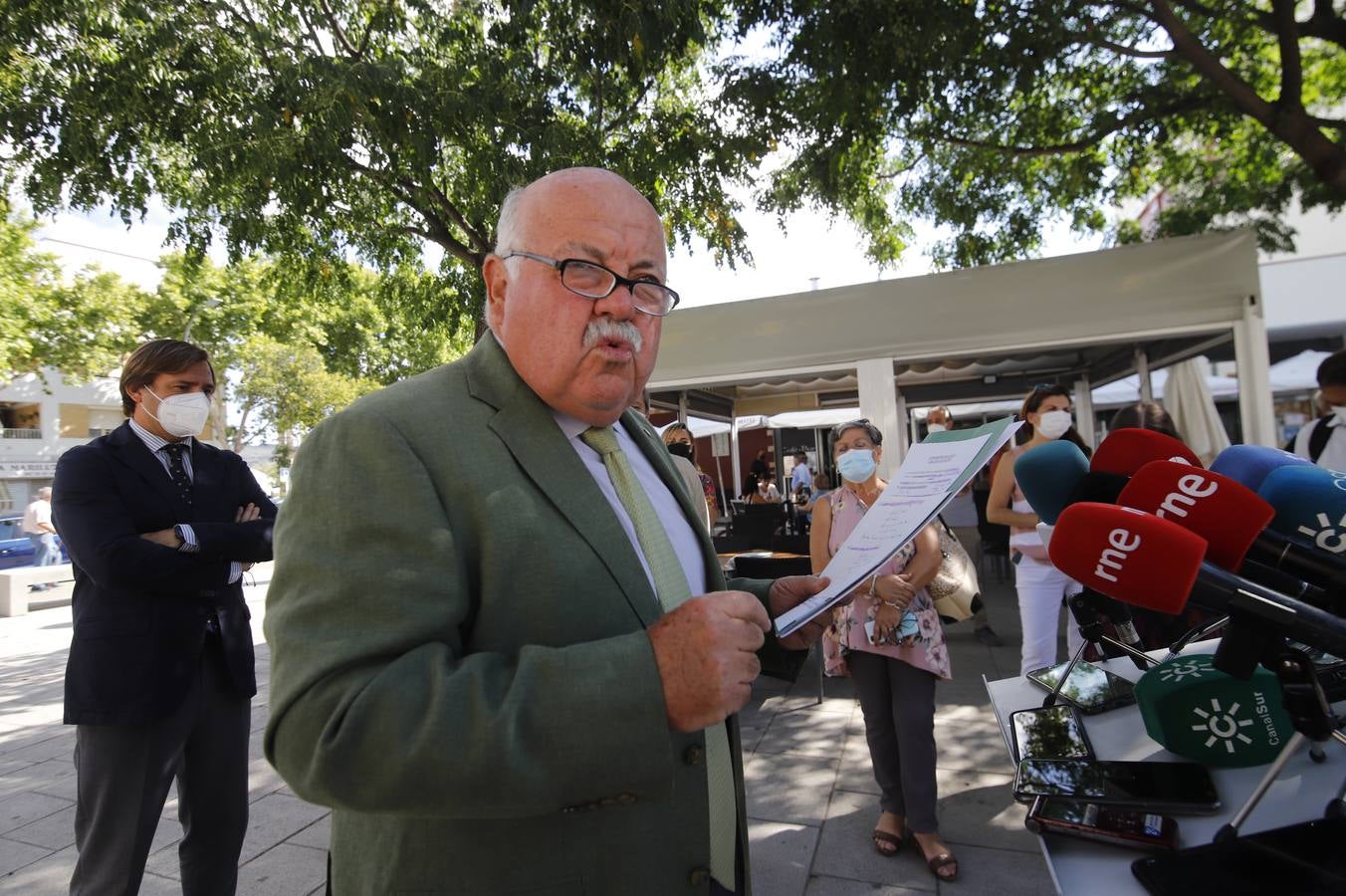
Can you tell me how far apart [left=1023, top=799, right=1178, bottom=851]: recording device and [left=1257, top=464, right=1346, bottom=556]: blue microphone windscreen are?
582 mm

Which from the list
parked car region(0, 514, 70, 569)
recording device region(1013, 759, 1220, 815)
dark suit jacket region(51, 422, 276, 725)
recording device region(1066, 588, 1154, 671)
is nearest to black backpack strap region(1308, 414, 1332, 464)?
recording device region(1066, 588, 1154, 671)

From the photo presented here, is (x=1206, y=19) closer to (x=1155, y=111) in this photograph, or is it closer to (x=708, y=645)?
(x=1155, y=111)

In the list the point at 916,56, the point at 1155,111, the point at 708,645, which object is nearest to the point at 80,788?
the point at 708,645

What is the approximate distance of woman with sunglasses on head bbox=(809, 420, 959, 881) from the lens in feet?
10.4

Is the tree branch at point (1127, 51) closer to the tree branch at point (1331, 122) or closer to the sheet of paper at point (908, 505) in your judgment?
the tree branch at point (1331, 122)

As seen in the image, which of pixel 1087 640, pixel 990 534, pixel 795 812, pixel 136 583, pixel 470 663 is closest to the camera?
pixel 470 663

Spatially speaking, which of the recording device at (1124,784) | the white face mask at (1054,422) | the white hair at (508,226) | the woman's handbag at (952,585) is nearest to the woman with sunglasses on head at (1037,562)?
the white face mask at (1054,422)

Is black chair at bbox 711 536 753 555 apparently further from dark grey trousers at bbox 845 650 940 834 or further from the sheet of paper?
the sheet of paper

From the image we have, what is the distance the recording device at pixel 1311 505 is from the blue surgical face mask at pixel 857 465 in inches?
78.3

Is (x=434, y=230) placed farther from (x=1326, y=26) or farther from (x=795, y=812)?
(x=1326, y=26)

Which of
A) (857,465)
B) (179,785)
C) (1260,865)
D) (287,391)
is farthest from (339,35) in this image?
(287,391)

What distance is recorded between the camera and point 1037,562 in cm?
416

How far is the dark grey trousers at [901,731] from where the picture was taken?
126 inches

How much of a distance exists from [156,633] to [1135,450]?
2.88 metres
